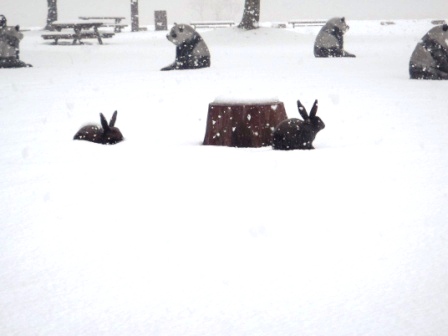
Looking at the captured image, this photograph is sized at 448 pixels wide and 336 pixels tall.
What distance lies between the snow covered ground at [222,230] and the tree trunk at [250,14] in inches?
669

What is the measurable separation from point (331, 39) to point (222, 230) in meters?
12.7

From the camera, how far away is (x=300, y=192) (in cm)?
366

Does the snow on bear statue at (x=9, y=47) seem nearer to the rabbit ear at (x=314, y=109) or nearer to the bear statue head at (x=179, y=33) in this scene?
the bear statue head at (x=179, y=33)

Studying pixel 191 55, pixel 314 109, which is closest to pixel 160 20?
pixel 191 55

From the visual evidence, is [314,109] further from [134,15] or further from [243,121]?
[134,15]

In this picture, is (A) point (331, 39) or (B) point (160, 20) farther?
(B) point (160, 20)

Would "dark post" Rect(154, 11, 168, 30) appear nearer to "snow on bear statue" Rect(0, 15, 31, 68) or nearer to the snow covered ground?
"snow on bear statue" Rect(0, 15, 31, 68)

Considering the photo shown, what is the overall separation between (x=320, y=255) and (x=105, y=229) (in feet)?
3.73

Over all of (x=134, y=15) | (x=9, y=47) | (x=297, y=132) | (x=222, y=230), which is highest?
(x=134, y=15)

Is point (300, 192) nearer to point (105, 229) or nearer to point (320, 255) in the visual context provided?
point (320, 255)

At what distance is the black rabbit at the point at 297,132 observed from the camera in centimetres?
470

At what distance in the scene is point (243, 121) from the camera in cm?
491

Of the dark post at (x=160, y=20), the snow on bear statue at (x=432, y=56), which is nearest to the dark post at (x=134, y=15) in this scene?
the dark post at (x=160, y=20)

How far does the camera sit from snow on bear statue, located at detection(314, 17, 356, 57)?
14664 mm
